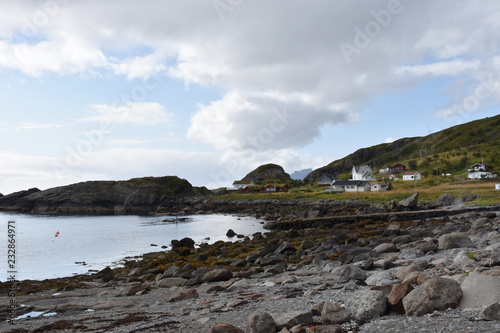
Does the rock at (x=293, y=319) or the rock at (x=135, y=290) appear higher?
the rock at (x=293, y=319)

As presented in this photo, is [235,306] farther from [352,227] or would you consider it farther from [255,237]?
[352,227]

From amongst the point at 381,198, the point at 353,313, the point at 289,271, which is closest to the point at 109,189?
the point at 381,198

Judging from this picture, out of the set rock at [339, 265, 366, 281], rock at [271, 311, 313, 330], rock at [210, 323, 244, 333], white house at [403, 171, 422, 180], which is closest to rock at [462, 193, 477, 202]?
white house at [403, 171, 422, 180]

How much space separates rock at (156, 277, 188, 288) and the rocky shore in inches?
3.0

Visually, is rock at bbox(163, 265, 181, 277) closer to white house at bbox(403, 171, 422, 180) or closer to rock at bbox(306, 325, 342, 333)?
rock at bbox(306, 325, 342, 333)

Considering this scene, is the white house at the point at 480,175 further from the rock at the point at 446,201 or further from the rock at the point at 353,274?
the rock at the point at 353,274

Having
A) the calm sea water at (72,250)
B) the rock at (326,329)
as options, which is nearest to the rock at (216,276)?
the rock at (326,329)

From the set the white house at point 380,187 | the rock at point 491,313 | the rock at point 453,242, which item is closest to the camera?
the rock at point 491,313

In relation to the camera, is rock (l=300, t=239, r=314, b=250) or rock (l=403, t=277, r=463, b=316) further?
rock (l=300, t=239, r=314, b=250)

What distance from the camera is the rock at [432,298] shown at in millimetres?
10062

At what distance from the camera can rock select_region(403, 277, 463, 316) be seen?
10062 mm

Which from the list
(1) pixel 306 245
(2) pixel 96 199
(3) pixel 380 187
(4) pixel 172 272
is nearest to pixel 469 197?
(3) pixel 380 187

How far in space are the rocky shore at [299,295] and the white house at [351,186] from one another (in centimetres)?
9910

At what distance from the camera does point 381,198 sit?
95.2 meters
